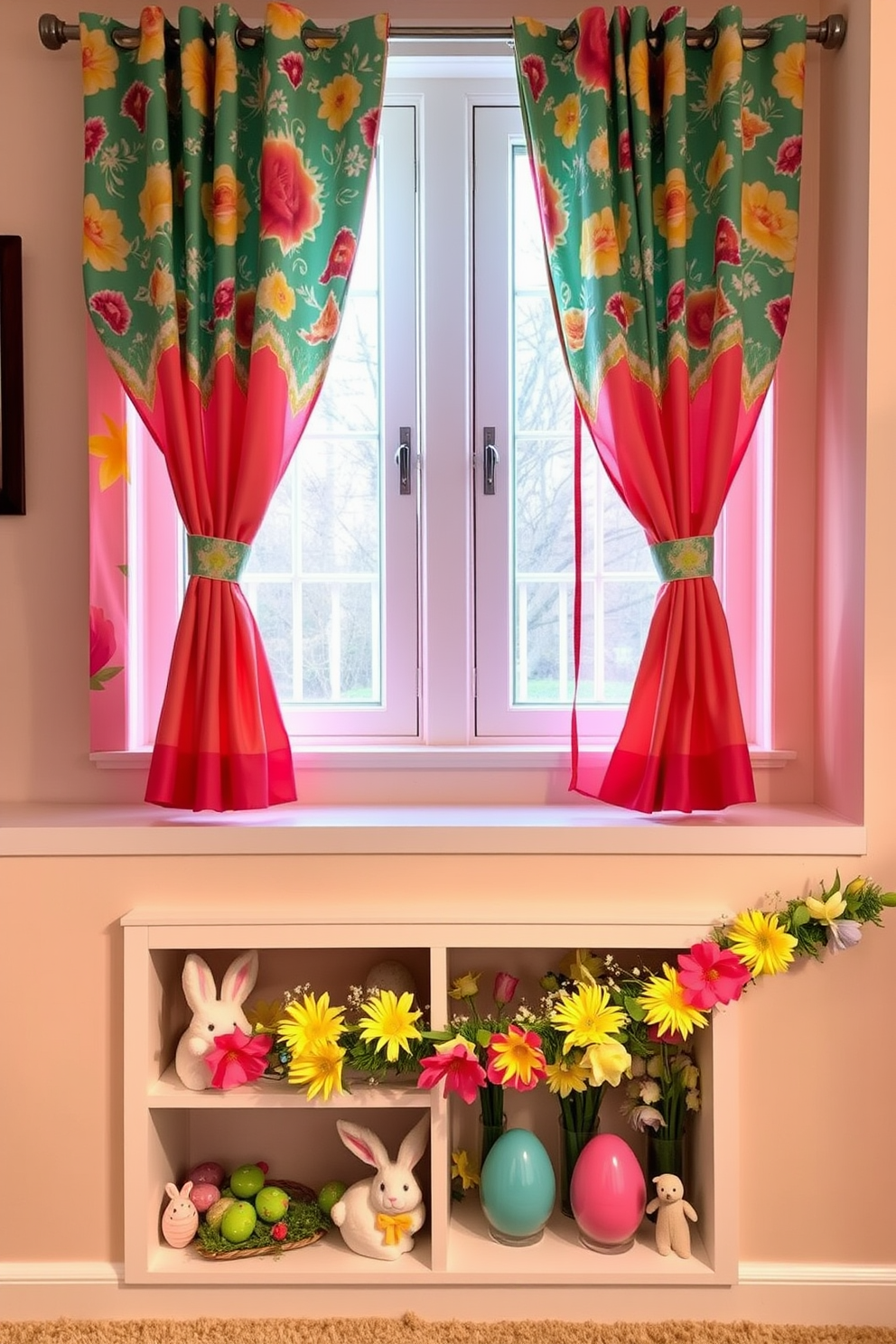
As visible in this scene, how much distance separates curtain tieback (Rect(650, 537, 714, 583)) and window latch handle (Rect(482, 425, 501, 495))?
0.41 metres

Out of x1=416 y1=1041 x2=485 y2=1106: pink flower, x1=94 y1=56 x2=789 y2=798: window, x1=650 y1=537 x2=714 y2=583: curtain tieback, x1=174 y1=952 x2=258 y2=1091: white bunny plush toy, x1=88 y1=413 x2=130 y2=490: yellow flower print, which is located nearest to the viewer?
x1=416 y1=1041 x2=485 y2=1106: pink flower

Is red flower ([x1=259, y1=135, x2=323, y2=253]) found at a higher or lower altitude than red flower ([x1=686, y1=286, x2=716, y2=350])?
higher

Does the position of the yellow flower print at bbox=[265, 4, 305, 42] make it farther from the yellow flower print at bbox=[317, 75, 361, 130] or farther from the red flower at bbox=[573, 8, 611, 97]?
the red flower at bbox=[573, 8, 611, 97]

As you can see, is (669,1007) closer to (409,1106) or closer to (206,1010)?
(409,1106)

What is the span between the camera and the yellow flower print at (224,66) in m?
1.94

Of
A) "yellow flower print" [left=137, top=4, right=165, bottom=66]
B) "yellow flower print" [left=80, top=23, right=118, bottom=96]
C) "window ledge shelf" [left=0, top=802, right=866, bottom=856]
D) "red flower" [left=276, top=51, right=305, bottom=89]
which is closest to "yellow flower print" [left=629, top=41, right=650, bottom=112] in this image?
"red flower" [left=276, top=51, right=305, bottom=89]

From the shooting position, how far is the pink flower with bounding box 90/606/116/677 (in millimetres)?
2082

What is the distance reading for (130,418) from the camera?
2.13 m

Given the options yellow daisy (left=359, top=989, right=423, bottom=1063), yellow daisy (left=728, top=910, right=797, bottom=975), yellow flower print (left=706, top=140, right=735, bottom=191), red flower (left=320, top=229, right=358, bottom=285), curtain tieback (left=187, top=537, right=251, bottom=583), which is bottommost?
yellow daisy (left=359, top=989, right=423, bottom=1063)

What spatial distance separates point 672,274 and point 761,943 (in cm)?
119

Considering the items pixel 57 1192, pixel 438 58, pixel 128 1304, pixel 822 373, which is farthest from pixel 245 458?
pixel 128 1304

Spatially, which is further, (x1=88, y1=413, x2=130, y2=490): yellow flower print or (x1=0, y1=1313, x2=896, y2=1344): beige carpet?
(x1=88, y1=413, x2=130, y2=490): yellow flower print

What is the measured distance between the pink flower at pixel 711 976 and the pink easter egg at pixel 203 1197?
93cm

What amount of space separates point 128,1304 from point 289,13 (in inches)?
91.0
